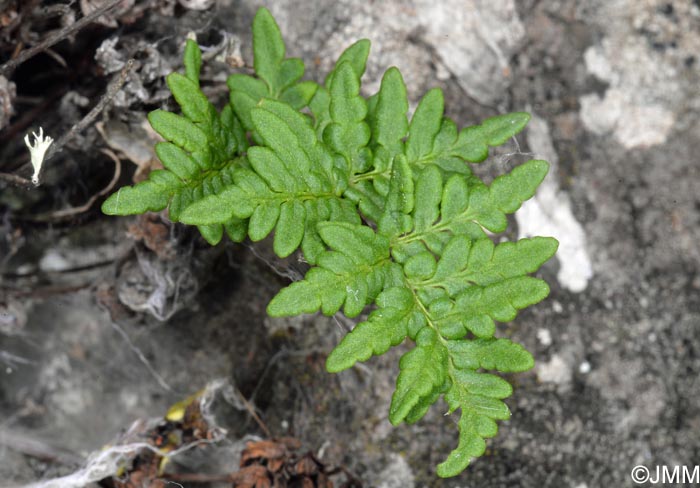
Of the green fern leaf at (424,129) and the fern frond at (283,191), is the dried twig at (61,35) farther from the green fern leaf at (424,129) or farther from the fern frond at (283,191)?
the green fern leaf at (424,129)

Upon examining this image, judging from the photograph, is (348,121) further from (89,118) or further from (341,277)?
(89,118)

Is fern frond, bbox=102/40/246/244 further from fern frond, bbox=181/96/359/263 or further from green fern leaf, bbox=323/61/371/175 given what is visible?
green fern leaf, bbox=323/61/371/175

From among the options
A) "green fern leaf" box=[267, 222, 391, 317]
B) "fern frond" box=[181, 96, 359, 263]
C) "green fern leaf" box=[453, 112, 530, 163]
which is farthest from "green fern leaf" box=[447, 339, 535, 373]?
"green fern leaf" box=[453, 112, 530, 163]

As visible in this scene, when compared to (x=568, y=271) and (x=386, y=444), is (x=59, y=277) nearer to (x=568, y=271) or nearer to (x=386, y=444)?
(x=386, y=444)

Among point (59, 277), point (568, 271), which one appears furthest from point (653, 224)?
point (59, 277)

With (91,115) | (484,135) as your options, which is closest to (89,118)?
(91,115)

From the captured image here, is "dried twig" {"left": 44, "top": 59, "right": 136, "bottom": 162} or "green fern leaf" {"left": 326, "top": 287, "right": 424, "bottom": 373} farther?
"dried twig" {"left": 44, "top": 59, "right": 136, "bottom": 162}

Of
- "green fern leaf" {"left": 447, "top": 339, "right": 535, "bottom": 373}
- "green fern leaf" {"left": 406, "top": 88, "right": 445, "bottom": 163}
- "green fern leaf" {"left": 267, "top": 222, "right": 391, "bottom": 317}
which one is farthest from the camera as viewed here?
"green fern leaf" {"left": 406, "top": 88, "right": 445, "bottom": 163}

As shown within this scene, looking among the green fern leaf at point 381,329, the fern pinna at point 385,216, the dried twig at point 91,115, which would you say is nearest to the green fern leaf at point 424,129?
the fern pinna at point 385,216

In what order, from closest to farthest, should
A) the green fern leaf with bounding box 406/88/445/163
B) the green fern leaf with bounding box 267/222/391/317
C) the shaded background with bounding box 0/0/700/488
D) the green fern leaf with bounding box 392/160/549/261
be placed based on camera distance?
the green fern leaf with bounding box 267/222/391/317
the green fern leaf with bounding box 392/160/549/261
the green fern leaf with bounding box 406/88/445/163
the shaded background with bounding box 0/0/700/488
